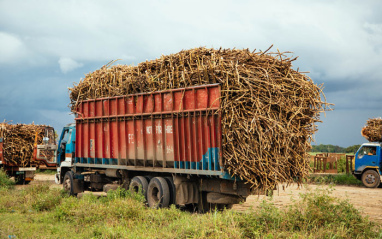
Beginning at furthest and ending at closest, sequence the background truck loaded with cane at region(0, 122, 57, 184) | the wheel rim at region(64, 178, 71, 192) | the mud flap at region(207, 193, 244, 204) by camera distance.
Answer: the background truck loaded with cane at region(0, 122, 57, 184), the wheel rim at region(64, 178, 71, 192), the mud flap at region(207, 193, 244, 204)

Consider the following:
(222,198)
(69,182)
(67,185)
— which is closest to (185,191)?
(222,198)

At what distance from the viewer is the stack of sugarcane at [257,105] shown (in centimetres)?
1041

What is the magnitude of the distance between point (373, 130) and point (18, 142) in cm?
1937

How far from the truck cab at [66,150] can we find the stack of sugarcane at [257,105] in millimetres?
5968

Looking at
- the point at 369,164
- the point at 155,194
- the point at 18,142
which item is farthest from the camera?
the point at 18,142

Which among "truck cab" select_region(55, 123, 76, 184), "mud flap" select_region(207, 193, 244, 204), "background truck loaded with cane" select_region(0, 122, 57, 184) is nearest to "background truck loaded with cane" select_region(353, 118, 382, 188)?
"mud flap" select_region(207, 193, 244, 204)

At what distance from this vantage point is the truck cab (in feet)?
56.9

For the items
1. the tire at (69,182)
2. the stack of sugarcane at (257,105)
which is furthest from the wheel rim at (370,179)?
the tire at (69,182)

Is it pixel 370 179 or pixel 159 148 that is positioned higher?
pixel 159 148

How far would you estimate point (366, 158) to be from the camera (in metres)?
22.0

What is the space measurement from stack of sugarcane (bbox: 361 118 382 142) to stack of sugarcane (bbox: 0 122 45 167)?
1824 cm

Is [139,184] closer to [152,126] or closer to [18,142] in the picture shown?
[152,126]

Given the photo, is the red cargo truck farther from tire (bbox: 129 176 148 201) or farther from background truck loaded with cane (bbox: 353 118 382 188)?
background truck loaded with cane (bbox: 353 118 382 188)

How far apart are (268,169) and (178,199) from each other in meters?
2.89
